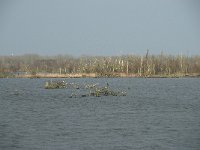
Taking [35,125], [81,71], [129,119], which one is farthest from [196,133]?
[81,71]

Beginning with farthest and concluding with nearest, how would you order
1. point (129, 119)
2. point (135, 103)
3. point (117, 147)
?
point (135, 103), point (129, 119), point (117, 147)

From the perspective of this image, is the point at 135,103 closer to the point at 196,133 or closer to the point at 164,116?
the point at 164,116

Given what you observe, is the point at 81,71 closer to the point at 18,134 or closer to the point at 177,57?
the point at 177,57

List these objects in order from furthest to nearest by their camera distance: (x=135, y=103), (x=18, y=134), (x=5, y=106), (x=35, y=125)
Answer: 1. (x=135, y=103)
2. (x=5, y=106)
3. (x=35, y=125)
4. (x=18, y=134)

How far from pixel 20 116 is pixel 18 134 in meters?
11.5

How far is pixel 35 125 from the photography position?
36.4 metres

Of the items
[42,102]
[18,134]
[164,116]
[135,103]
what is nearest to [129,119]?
[164,116]

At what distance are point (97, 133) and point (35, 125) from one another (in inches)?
257

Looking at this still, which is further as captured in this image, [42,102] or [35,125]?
[42,102]

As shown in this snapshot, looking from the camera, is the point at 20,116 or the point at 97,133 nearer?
the point at 97,133

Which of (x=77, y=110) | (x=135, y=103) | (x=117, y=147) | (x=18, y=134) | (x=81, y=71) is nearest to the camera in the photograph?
(x=117, y=147)

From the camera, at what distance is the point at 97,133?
3219 centimetres

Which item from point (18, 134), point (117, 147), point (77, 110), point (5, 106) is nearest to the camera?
point (117, 147)

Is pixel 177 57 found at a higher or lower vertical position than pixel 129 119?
higher
